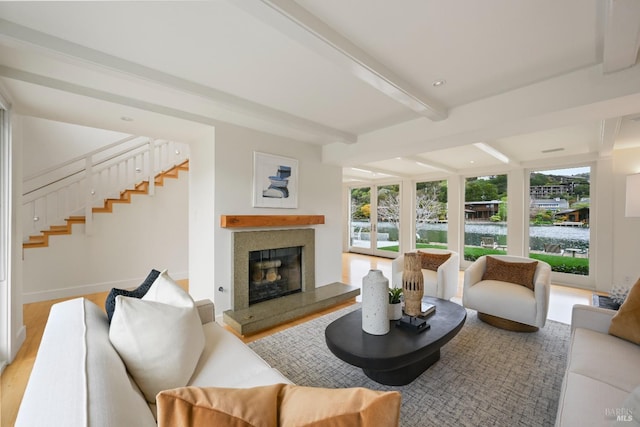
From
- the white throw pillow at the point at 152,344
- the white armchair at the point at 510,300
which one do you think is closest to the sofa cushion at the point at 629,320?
the white armchair at the point at 510,300

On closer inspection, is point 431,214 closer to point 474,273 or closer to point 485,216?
point 485,216

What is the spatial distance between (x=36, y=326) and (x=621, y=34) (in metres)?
5.54

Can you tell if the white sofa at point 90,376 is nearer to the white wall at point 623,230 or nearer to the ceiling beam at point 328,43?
the ceiling beam at point 328,43

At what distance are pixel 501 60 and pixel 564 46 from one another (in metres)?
0.35

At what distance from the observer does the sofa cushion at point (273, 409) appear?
57 cm

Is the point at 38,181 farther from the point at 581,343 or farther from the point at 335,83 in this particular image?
the point at 581,343

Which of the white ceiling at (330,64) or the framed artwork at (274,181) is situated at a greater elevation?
the white ceiling at (330,64)

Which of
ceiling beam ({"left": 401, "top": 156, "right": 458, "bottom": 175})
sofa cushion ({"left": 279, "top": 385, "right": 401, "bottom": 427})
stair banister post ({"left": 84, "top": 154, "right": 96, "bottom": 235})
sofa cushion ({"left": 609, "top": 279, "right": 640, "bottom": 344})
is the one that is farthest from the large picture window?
stair banister post ({"left": 84, "top": 154, "right": 96, "bottom": 235})

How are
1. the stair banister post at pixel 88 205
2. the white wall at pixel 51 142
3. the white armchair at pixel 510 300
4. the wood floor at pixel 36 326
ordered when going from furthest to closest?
1. the white wall at pixel 51 142
2. the stair banister post at pixel 88 205
3. the white armchair at pixel 510 300
4. the wood floor at pixel 36 326

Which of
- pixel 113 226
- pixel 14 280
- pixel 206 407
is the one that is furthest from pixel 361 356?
pixel 113 226

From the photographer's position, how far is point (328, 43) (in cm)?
161

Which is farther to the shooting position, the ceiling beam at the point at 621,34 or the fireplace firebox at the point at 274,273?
the fireplace firebox at the point at 274,273

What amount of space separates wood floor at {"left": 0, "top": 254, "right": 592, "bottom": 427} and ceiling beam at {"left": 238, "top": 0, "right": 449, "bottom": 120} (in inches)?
104

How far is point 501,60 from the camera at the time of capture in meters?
1.93
